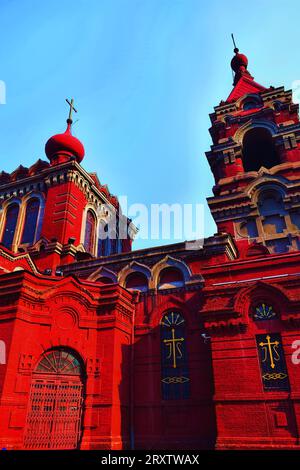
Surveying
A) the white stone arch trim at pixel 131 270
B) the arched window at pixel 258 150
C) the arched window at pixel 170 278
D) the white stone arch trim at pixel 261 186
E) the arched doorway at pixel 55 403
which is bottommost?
the arched doorway at pixel 55 403

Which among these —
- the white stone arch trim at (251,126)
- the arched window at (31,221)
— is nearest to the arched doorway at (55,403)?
the arched window at (31,221)

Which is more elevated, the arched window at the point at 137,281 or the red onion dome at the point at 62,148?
the red onion dome at the point at 62,148

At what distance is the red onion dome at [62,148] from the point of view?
26.1 m

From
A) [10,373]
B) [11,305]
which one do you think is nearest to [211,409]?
[10,373]

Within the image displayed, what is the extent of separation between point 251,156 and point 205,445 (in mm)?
→ 18080

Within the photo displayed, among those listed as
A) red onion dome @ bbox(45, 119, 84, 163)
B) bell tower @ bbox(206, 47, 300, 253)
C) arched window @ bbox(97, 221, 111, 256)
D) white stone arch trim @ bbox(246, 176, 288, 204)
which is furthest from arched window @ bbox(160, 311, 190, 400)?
red onion dome @ bbox(45, 119, 84, 163)

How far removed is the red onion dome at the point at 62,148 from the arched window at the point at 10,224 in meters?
4.58

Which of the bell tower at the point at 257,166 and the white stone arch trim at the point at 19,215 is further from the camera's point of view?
the white stone arch trim at the point at 19,215

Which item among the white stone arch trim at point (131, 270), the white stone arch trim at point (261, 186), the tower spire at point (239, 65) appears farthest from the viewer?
the tower spire at point (239, 65)

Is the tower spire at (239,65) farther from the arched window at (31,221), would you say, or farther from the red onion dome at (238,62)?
the arched window at (31,221)

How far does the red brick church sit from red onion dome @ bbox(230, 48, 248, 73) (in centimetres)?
1246

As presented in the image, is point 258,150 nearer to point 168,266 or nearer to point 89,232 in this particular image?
point 168,266

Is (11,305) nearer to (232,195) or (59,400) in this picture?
(59,400)

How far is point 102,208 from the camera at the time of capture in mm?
27172
